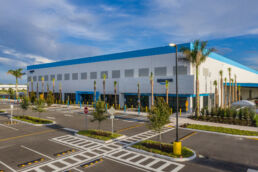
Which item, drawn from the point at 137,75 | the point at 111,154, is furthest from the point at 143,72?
the point at 111,154

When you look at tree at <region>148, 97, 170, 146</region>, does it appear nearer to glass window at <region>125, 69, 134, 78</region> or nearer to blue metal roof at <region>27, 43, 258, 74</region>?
blue metal roof at <region>27, 43, 258, 74</region>

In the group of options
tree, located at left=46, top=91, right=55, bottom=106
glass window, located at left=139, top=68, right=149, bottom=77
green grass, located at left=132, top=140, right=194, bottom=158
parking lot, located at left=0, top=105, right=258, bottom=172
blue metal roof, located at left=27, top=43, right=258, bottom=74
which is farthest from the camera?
tree, located at left=46, top=91, right=55, bottom=106

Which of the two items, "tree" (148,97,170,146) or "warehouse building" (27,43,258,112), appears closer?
"tree" (148,97,170,146)

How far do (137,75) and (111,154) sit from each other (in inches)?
1178

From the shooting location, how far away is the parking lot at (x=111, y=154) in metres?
11.9

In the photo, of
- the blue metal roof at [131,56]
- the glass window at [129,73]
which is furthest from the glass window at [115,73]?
the blue metal roof at [131,56]

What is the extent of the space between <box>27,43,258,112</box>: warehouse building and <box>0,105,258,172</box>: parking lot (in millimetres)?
16684

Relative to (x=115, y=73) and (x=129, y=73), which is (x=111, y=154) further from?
(x=115, y=73)

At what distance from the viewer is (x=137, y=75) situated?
4275cm

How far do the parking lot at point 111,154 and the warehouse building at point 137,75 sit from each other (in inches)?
657

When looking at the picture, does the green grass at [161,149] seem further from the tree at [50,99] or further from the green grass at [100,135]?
the tree at [50,99]

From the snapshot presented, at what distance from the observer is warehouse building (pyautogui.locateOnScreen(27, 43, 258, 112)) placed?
3656cm

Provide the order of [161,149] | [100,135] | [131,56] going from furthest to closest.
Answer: [131,56]
[100,135]
[161,149]

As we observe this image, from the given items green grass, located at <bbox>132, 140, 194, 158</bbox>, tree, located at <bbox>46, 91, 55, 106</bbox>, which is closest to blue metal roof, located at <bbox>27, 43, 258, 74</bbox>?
tree, located at <bbox>46, 91, 55, 106</bbox>
